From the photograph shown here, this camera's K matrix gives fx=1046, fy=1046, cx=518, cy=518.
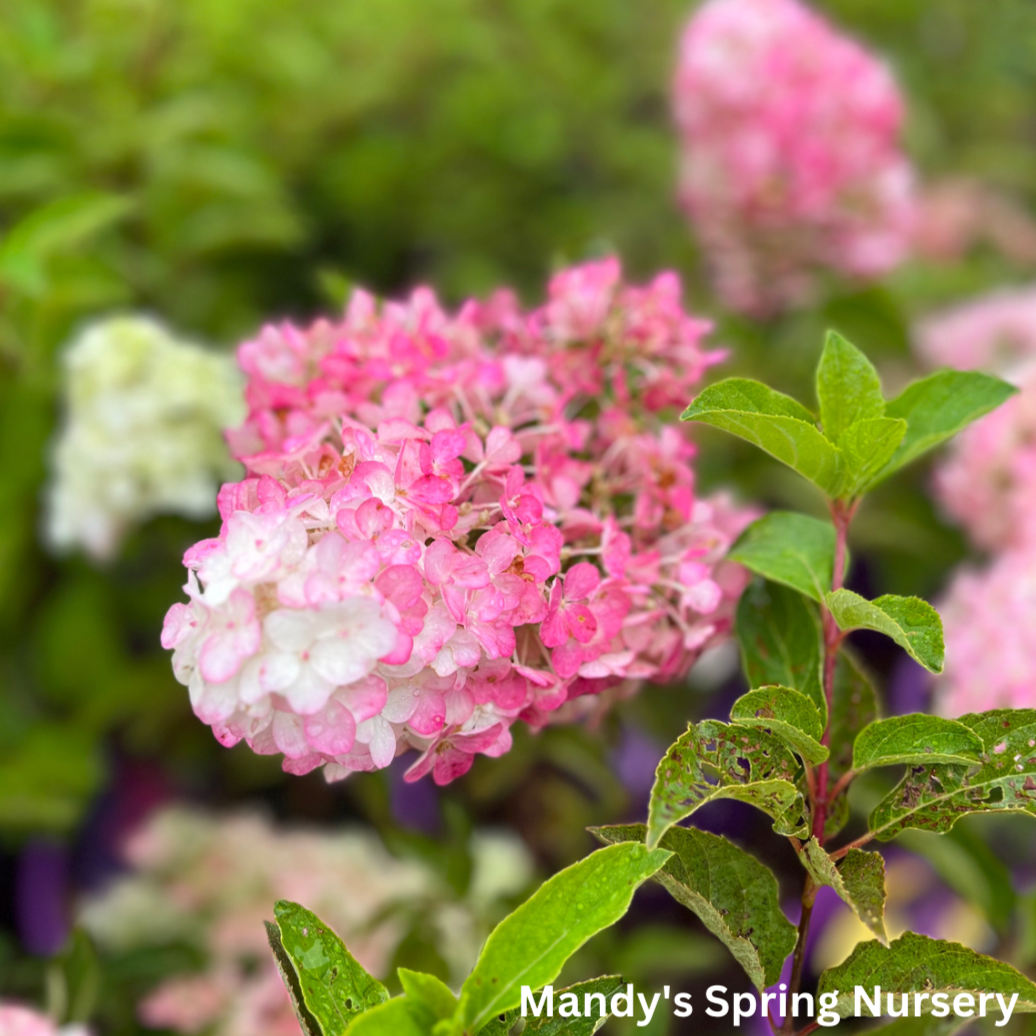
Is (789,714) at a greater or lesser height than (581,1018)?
greater

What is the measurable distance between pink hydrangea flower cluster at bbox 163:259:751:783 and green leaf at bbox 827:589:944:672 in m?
0.07

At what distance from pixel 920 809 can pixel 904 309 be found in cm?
105

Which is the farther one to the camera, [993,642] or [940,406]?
[993,642]

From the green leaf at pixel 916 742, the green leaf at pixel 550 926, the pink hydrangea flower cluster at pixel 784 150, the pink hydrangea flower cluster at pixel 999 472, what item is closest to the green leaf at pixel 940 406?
the green leaf at pixel 916 742

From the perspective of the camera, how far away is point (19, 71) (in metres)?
1.11

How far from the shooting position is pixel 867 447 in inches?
17.8

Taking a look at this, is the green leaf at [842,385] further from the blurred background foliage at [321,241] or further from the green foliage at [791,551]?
the blurred background foliage at [321,241]

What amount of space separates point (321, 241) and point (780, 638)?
110 centimetres

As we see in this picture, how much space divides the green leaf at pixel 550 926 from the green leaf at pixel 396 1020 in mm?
15

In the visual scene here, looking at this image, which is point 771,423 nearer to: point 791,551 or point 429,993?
point 791,551

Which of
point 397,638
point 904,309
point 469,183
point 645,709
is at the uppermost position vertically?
point 469,183

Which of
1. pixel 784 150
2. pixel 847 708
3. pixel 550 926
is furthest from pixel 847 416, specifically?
pixel 784 150

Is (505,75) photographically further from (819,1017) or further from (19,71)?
(819,1017)

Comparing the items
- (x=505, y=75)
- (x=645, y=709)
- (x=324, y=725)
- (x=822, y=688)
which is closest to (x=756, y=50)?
(x=505, y=75)
